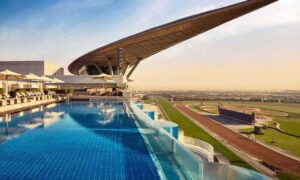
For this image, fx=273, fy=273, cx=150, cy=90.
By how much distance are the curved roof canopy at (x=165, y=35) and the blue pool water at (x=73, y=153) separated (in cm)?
1470

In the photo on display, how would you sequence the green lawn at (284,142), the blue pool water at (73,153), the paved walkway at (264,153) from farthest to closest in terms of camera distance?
1. the green lawn at (284,142)
2. the paved walkway at (264,153)
3. the blue pool water at (73,153)

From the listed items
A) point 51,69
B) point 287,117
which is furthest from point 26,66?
point 287,117

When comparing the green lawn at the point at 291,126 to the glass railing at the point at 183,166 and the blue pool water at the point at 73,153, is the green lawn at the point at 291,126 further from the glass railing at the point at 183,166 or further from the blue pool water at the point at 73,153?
the glass railing at the point at 183,166

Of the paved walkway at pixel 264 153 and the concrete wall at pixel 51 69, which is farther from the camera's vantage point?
the concrete wall at pixel 51 69

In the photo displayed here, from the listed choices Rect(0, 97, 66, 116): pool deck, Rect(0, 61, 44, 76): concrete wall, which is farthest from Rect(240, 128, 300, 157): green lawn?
Rect(0, 61, 44, 76): concrete wall

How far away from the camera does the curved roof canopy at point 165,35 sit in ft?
72.5

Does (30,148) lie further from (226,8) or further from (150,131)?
(226,8)

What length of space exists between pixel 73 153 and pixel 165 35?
24543 mm

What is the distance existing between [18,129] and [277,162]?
587 inches

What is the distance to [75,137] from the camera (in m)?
10.0

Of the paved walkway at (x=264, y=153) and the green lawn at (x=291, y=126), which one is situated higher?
the paved walkway at (x=264, y=153)

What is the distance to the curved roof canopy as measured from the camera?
72.5 feet

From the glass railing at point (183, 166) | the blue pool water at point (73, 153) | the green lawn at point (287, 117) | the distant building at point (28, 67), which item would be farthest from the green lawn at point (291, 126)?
the distant building at point (28, 67)

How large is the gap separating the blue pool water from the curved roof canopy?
14697mm
